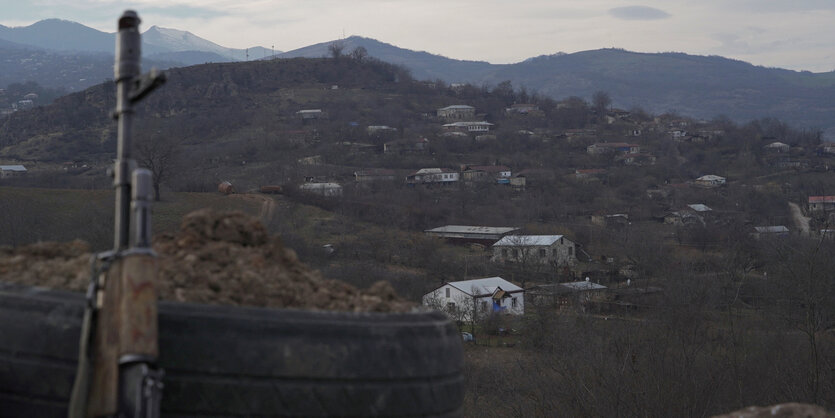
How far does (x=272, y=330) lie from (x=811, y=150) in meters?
90.3

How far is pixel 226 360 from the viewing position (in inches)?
97.3

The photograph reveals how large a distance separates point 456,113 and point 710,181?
3657 cm

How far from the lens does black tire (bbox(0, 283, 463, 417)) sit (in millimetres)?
2465

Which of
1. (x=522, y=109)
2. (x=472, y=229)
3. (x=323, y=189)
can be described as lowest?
(x=472, y=229)

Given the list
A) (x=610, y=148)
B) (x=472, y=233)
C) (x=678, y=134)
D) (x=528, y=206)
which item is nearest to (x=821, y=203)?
(x=528, y=206)

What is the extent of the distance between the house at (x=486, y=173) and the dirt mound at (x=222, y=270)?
60614mm

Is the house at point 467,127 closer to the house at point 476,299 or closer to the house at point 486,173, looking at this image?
the house at point 486,173

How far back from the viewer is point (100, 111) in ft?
241

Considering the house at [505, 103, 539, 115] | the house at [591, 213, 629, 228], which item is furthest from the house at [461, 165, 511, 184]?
the house at [505, 103, 539, 115]

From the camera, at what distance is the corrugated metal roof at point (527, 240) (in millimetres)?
41812

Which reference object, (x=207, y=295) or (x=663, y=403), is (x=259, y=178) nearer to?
(x=663, y=403)

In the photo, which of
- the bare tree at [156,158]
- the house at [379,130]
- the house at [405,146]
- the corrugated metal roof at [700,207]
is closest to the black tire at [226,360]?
the bare tree at [156,158]

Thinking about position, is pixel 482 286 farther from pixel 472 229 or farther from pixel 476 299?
pixel 472 229

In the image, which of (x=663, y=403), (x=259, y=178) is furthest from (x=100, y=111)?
(x=663, y=403)
